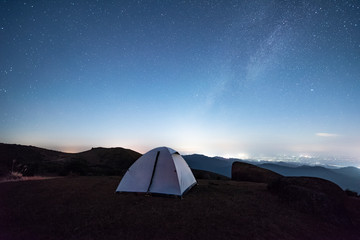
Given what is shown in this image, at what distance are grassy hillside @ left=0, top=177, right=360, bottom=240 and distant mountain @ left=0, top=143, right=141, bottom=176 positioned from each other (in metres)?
12.2

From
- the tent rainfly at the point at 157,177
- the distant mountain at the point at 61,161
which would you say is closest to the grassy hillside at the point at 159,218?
the tent rainfly at the point at 157,177

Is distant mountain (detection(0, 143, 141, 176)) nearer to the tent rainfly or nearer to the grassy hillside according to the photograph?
the grassy hillside

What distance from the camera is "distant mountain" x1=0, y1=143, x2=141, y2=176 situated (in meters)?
19.0

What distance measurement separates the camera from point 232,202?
8078 millimetres

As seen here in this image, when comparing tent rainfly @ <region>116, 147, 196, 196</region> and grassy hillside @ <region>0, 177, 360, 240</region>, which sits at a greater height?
tent rainfly @ <region>116, 147, 196, 196</region>

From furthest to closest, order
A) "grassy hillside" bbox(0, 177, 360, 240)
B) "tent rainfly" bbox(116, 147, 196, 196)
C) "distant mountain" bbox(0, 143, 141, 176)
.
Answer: "distant mountain" bbox(0, 143, 141, 176)
"tent rainfly" bbox(116, 147, 196, 196)
"grassy hillside" bbox(0, 177, 360, 240)

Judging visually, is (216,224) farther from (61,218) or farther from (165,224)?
(61,218)

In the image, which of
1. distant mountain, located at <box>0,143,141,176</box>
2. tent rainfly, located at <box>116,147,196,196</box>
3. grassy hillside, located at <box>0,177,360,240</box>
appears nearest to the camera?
grassy hillside, located at <box>0,177,360,240</box>

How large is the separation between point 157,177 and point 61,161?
23389 mm

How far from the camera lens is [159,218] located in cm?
593

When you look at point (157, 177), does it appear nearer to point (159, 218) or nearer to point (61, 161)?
point (159, 218)

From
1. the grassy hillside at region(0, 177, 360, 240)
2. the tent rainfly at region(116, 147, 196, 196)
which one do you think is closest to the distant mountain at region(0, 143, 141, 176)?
the grassy hillside at region(0, 177, 360, 240)

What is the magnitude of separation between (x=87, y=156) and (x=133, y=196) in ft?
91.7

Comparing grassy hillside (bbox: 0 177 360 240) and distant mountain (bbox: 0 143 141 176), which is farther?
distant mountain (bbox: 0 143 141 176)
